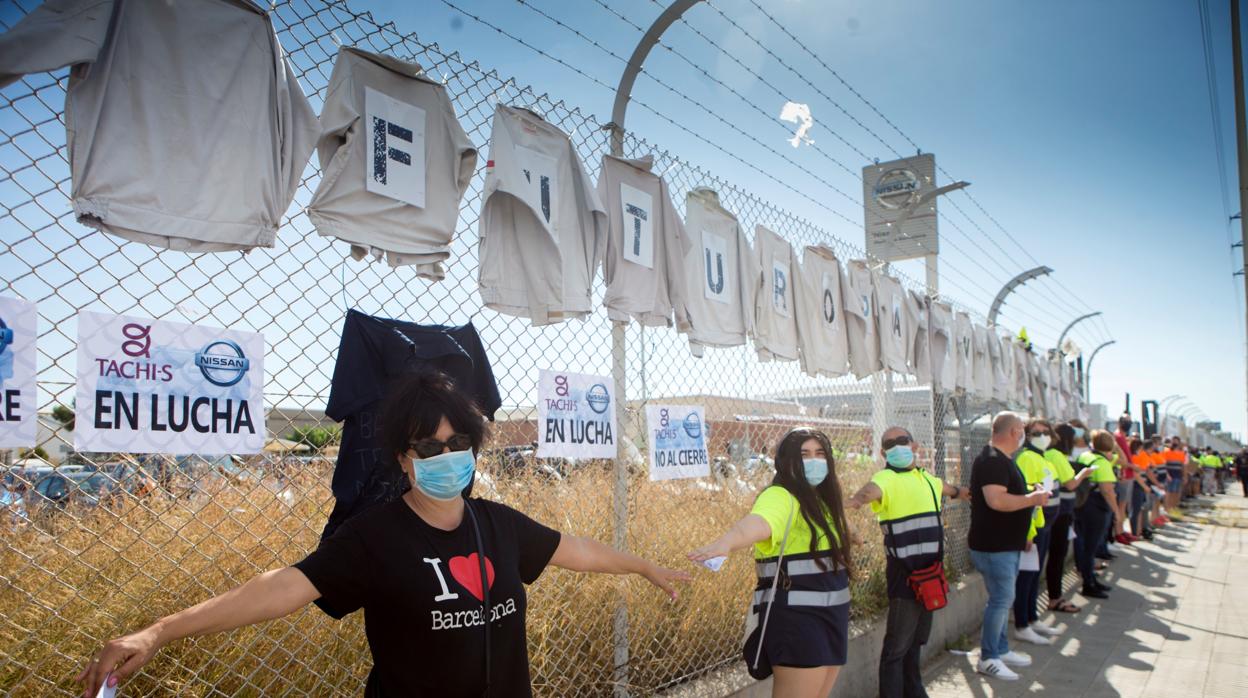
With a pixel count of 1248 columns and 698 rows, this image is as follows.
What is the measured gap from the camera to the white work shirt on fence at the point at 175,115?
6.57ft

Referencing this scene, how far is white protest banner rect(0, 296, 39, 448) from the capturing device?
189 centimetres

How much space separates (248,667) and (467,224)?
218cm

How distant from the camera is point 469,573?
213cm

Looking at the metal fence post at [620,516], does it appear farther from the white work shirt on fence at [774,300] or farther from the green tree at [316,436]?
the white work shirt on fence at [774,300]

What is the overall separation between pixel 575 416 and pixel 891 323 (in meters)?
4.38

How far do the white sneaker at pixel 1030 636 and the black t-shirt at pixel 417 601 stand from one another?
20.2ft

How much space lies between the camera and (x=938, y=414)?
26.3 feet

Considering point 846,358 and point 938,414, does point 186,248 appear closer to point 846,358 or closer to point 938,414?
point 846,358

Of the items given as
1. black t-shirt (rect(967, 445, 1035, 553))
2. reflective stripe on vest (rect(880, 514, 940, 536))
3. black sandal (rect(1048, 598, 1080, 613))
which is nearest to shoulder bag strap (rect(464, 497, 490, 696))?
reflective stripe on vest (rect(880, 514, 940, 536))

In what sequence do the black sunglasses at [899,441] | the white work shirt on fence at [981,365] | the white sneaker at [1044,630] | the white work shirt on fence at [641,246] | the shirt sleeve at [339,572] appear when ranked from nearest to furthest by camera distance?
1. the shirt sleeve at [339,572]
2. the white work shirt on fence at [641,246]
3. the black sunglasses at [899,441]
4. the white sneaker at [1044,630]
5. the white work shirt on fence at [981,365]

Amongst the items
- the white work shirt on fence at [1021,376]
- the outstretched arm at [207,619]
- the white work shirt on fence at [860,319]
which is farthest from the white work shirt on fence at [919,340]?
the outstretched arm at [207,619]

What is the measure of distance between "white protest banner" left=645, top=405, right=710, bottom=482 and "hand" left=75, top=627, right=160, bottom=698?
2498mm

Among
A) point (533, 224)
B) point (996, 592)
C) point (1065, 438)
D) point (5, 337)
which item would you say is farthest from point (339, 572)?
point (1065, 438)

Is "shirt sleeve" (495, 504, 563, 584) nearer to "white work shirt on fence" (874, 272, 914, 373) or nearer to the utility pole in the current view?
"white work shirt on fence" (874, 272, 914, 373)
